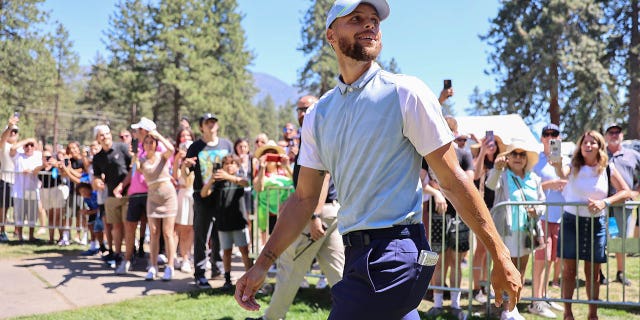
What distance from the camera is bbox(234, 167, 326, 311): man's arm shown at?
2.42 meters

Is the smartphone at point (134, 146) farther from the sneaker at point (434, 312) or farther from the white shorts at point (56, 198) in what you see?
the sneaker at point (434, 312)

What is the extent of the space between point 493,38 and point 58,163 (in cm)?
2830

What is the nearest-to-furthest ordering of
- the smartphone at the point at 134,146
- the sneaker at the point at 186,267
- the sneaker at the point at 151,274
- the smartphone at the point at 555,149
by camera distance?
1. the smartphone at the point at 555,149
2. the sneaker at the point at 151,274
3. the sneaker at the point at 186,267
4. the smartphone at the point at 134,146

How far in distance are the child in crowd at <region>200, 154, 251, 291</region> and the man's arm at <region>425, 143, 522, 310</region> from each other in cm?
490

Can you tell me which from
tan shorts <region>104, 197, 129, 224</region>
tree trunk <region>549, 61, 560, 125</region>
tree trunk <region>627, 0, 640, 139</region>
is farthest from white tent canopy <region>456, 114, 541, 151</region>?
tree trunk <region>627, 0, 640, 139</region>

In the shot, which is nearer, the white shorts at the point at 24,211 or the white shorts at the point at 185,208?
the white shorts at the point at 185,208

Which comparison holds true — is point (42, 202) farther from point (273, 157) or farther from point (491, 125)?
point (491, 125)

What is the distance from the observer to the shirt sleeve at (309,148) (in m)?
2.50

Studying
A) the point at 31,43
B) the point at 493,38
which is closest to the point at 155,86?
the point at 31,43

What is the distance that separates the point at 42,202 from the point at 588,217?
9358 mm

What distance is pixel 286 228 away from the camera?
2.53m

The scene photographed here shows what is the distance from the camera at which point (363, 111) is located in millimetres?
2193

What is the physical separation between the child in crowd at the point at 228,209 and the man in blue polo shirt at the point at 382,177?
15.1 ft

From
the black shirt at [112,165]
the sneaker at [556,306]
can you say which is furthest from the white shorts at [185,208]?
the sneaker at [556,306]
